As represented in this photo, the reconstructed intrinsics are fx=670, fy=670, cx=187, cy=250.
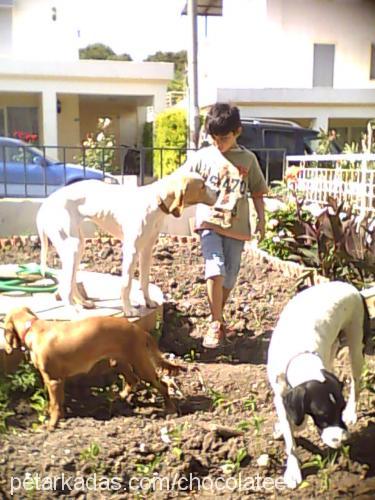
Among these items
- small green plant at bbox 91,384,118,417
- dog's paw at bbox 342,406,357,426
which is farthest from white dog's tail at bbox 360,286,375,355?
small green plant at bbox 91,384,118,417

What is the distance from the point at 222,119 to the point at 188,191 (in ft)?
0.73

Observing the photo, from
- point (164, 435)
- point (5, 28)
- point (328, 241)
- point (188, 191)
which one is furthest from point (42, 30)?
point (328, 241)

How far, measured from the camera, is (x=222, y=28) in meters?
1.34

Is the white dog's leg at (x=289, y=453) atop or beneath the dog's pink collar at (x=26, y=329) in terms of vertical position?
beneath

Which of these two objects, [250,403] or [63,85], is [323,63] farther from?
[250,403]

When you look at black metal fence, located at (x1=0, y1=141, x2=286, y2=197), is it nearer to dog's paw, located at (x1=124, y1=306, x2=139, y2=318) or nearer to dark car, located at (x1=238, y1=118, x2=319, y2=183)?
dark car, located at (x1=238, y1=118, x2=319, y2=183)

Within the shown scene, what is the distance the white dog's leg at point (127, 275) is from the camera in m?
2.10

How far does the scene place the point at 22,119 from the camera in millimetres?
1555

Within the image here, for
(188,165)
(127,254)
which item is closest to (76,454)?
(127,254)

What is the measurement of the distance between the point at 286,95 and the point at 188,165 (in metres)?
0.68

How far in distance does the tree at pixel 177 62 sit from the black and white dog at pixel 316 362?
61 centimetres

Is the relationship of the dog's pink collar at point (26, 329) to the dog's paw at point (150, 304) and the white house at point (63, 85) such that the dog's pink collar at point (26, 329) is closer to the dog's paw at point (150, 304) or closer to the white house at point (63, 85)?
the white house at point (63, 85)

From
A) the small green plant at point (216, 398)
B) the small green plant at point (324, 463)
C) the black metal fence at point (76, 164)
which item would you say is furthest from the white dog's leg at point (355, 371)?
the black metal fence at point (76, 164)

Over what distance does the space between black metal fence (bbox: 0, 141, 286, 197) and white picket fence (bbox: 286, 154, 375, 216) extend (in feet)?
0.90
